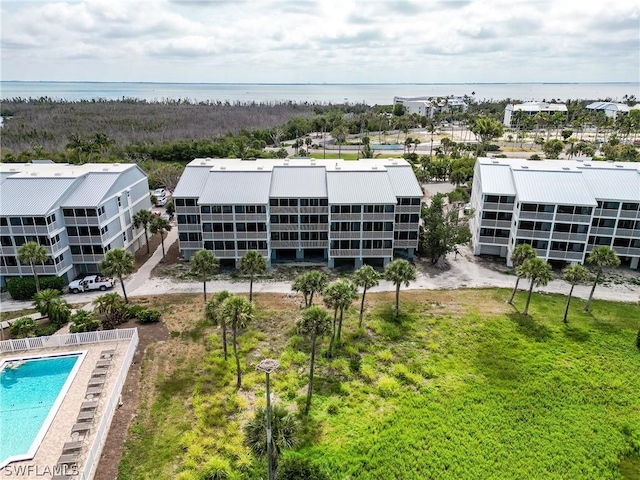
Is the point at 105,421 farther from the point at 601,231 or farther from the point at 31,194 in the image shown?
the point at 601,231

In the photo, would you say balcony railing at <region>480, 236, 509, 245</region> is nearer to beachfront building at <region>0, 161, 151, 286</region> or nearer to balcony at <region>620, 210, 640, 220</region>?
balcony at <region>620, 210, 640, 220</region>

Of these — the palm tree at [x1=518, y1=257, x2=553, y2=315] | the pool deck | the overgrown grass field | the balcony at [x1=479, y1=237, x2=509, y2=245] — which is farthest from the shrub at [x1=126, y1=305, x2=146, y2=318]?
the balcony at [x1=479, y1=237, x2=509, y2=245]

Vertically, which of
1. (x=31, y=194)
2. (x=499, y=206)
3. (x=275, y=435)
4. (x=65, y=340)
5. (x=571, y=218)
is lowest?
(x=65, y=340)

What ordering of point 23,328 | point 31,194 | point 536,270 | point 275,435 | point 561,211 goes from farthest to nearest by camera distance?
point 561,211 → point 31,194 → point 536,270 → point 23,328 → point 275,435

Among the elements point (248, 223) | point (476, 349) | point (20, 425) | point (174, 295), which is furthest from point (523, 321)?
point (20, 425)

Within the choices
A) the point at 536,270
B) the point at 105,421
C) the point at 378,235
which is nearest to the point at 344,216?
the point at 378,235

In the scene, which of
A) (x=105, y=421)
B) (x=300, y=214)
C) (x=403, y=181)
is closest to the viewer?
(x=105, y=421)

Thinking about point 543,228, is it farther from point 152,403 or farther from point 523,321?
point 152,403
